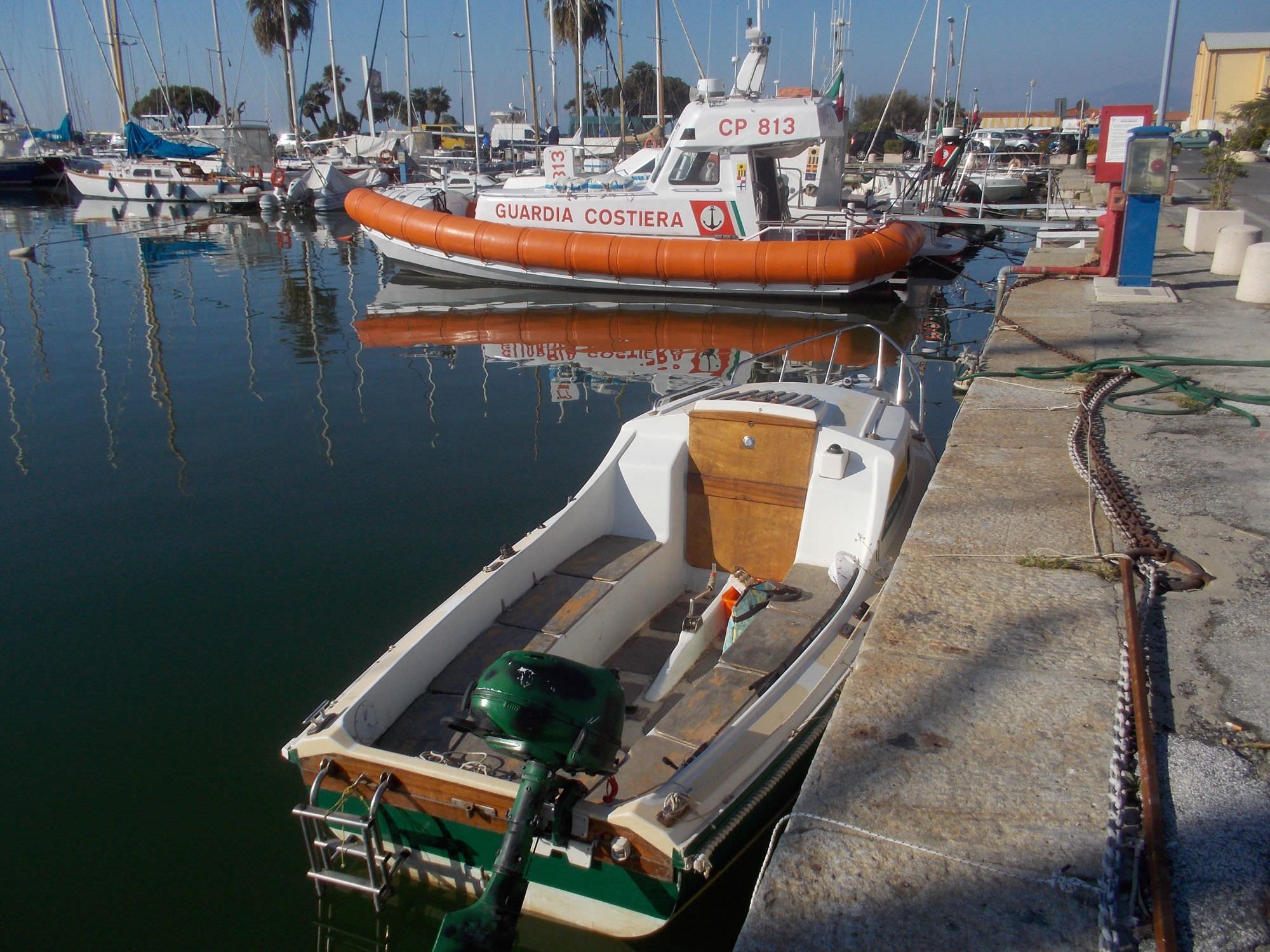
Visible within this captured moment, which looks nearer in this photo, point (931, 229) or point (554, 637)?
point (554, 637)

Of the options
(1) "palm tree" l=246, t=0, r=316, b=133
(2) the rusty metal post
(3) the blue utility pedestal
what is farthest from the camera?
(1) "palm tree" l=246, t=0, r=316, b=133

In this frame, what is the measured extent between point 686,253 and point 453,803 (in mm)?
13176

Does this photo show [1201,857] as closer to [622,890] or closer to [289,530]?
[622,890]

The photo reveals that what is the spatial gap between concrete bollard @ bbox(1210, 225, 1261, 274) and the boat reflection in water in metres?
4.09

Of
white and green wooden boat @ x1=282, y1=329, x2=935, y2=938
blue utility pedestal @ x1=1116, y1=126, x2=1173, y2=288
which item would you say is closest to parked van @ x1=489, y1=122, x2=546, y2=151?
blue utility pedestal @ x1=1116, y1=126, x2=1173, y2=288

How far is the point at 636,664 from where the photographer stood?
16.4 feet

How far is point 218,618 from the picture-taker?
6.07m

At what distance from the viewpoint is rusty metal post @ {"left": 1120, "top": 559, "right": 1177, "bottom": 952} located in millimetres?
2258

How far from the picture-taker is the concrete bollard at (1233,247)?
11469 millimetres

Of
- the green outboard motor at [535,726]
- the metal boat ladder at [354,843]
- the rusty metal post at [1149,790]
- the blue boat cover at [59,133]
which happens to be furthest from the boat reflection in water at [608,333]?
the blue boat cover at [59,133]

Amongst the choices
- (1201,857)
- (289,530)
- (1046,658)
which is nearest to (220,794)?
(289,530)

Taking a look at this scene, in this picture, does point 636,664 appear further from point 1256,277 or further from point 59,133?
point 59,133

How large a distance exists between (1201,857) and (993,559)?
6.18 ft

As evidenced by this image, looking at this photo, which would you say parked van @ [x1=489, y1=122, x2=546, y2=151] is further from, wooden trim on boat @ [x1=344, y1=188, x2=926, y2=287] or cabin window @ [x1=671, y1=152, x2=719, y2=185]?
cabin window @ [x1=671, y1=152, x2=719, y2=185]
